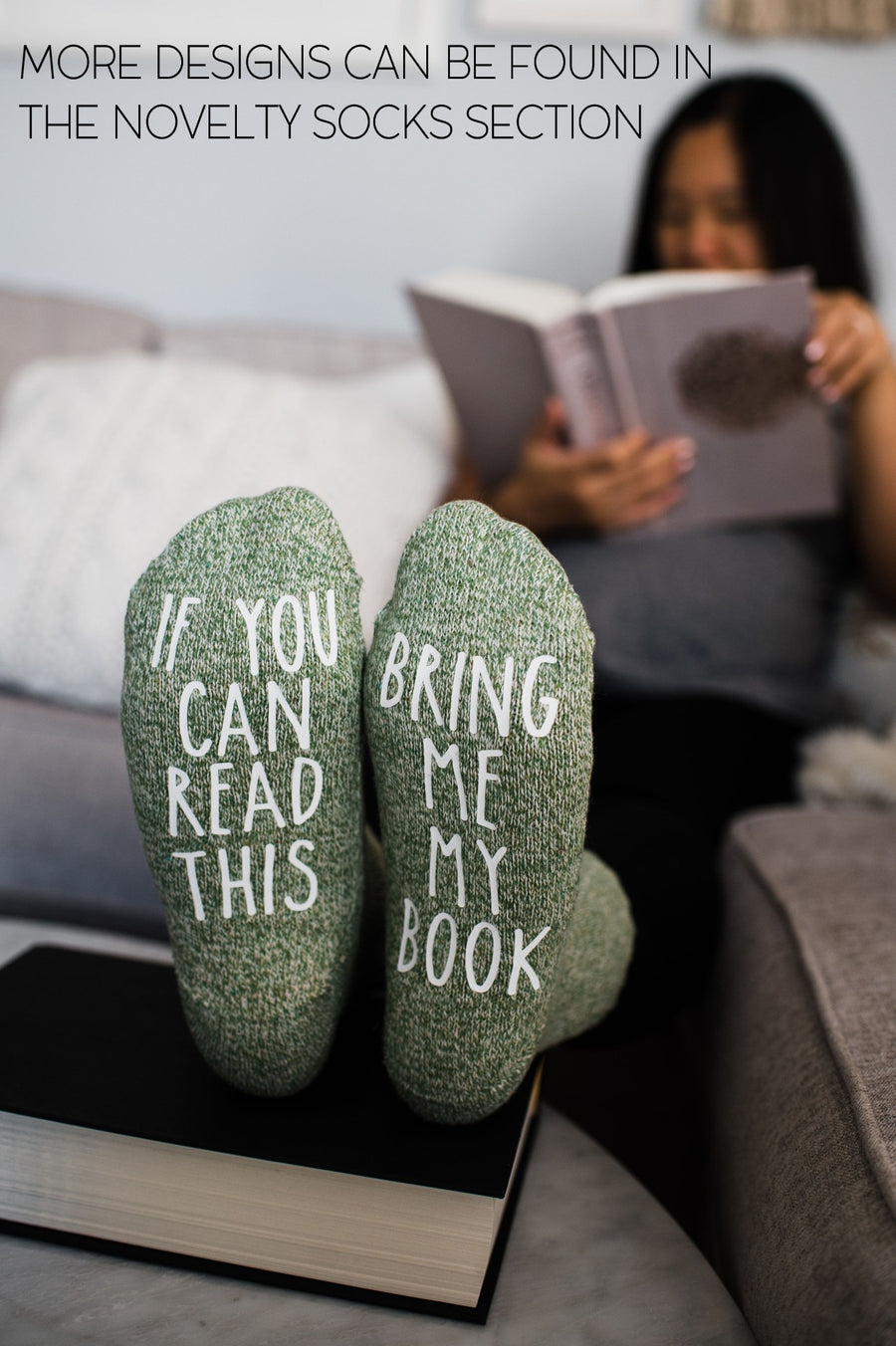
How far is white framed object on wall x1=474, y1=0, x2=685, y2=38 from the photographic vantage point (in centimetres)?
118

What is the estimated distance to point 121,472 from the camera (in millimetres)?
784

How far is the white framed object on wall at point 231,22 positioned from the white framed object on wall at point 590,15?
75 mm

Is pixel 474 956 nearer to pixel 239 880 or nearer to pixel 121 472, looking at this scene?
pixel 239 880

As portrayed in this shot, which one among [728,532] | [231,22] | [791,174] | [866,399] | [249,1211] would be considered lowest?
[249,1211]

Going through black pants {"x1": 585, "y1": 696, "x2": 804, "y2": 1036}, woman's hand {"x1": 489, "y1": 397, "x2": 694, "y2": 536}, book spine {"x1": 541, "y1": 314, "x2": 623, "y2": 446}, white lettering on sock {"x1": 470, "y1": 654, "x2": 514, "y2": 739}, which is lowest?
black pants {"x1": 585, "y1": 696, "x2": 804, "y2": 1036}

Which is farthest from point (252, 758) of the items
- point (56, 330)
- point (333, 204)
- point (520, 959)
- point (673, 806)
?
point (333, 204)

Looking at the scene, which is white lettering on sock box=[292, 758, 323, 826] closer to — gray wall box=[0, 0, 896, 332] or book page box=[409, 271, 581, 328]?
book page box=[409, 271, 581, 328]

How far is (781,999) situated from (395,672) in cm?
29

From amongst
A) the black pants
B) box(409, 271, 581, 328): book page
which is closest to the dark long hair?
box(409, 271, 581, 328): book page

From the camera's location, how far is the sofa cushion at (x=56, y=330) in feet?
3.27

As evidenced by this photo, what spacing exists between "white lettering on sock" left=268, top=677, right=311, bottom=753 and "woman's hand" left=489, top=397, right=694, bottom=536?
1.67 ft

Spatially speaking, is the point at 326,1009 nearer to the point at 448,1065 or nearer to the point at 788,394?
the point at 448,1065

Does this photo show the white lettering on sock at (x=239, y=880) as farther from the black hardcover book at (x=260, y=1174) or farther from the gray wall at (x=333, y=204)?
the gray wall at (x=333, y=204)

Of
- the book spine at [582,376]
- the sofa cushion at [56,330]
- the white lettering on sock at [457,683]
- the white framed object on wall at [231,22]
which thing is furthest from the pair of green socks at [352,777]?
the white framed object on wall at [231,22]
